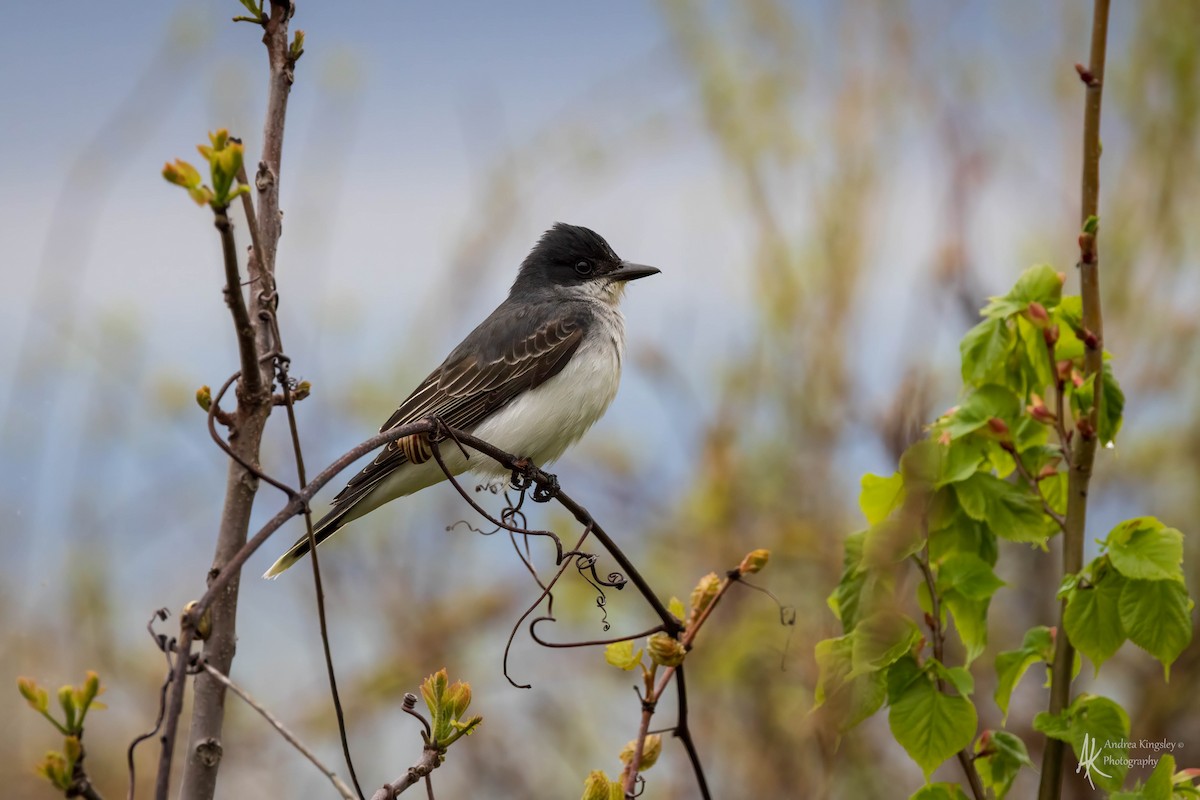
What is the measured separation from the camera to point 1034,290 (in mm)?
2365

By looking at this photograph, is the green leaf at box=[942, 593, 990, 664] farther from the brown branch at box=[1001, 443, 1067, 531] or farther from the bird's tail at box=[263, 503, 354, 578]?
the bird's tail at box=[263, 503, 354, 578]

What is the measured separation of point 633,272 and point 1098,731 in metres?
3.47

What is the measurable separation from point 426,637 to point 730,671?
5.02 feet

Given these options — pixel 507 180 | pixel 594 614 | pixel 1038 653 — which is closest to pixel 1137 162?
pixel 507 180

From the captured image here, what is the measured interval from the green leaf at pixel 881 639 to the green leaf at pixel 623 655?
40 cm

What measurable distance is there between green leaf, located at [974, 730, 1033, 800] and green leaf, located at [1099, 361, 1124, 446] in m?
0.58

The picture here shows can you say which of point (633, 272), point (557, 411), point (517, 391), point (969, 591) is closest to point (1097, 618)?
point (969, 591)

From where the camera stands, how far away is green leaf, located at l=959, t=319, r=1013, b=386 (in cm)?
235

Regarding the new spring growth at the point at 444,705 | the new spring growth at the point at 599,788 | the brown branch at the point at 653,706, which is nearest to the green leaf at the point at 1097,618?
the brown branch at the point at 653,706

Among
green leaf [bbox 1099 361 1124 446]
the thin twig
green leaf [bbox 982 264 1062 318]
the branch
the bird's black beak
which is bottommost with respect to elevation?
the branch

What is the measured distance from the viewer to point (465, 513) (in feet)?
19.3

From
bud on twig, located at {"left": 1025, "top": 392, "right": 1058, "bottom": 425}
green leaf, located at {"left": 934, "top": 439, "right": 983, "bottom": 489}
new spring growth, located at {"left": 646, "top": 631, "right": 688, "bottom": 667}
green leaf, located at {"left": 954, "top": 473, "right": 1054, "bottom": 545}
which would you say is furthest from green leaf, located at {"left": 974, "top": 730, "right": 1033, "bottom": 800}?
new spring growth, located at {"left": 646, "top": 631, "right": 688, "bottom": 667}

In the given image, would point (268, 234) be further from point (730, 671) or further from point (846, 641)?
point (730, 671)

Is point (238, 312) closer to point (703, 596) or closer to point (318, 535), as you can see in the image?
point (703, 596)
